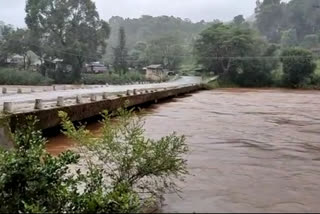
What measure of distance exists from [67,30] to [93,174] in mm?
50842

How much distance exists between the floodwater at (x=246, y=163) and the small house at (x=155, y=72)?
46681 millimetres

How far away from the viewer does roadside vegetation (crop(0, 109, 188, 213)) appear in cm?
462

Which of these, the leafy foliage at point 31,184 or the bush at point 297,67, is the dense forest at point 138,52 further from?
the leafy foliage at point 31,184

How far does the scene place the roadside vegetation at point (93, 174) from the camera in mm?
4625

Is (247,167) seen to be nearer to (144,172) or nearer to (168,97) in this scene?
(144,172)

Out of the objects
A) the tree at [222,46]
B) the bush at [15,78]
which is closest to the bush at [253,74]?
the tree at [222,46]

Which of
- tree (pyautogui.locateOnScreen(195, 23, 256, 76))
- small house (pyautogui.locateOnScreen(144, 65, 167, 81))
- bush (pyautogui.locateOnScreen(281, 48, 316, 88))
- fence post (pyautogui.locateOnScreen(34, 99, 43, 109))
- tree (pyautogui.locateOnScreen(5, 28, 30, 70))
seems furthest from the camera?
small house (pyautogui.locateOnScreen(144, 65, 167, 81))

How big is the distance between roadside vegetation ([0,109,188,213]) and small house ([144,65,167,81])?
59.5 metres

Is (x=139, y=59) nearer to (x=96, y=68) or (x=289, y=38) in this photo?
(x=96, y=68)

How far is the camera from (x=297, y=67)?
57688mm

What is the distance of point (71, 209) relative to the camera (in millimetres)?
4582

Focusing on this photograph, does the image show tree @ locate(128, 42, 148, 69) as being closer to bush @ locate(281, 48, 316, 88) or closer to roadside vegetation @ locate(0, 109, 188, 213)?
bush @ locate(281, 48, 316, 88)

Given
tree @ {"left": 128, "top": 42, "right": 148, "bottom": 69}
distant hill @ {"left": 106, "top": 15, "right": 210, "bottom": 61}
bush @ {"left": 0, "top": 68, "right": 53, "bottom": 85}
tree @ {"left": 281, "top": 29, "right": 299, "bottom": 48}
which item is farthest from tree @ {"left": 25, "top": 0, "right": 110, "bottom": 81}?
distant hill @ {"left": 106, "top": 15, "right": 210, "bottom": 61}

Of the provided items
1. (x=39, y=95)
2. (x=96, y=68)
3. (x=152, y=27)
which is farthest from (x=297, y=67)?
(x=152, y=27)
